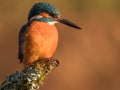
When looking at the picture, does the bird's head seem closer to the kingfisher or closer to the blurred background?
the kingfisher

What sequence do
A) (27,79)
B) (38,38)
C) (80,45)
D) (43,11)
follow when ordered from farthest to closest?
(80,45) → (43,11) → (38,38) → (27,79)

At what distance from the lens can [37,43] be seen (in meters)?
8.01

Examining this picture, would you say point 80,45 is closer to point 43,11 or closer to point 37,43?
point 43,11

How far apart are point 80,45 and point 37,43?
7.29m

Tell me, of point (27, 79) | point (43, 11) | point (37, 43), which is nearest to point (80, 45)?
point (43, 11)

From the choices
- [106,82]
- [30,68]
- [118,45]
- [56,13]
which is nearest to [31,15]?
[56,13]

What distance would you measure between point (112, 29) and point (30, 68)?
947 cm

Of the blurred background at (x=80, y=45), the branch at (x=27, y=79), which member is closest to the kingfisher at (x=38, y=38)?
the branch at (x=27, y=79)

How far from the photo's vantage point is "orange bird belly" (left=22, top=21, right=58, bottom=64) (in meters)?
8.00

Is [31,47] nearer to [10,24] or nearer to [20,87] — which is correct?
[20,87]

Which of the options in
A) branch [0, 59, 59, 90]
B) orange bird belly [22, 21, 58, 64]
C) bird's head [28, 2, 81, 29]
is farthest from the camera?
bird's head [28, 2, 81, 29]

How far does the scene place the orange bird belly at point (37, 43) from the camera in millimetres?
7996

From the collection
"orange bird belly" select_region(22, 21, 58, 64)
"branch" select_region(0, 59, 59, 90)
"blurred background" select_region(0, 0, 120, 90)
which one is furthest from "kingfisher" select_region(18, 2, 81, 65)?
"blurred background" select_region(0, 0, 120, 90)

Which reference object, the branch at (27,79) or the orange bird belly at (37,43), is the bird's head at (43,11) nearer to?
the orange bird belly at (37,43)
